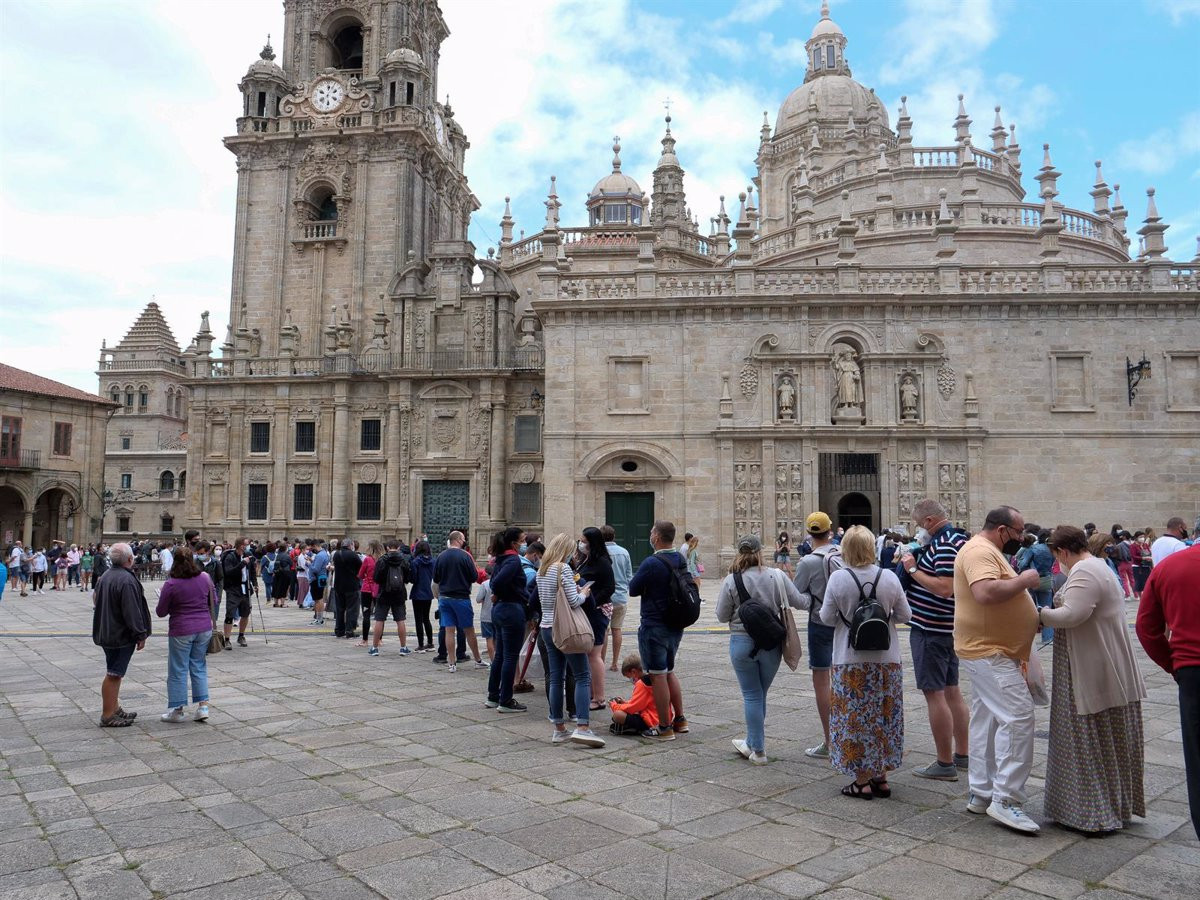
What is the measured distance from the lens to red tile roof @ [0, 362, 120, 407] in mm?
35438

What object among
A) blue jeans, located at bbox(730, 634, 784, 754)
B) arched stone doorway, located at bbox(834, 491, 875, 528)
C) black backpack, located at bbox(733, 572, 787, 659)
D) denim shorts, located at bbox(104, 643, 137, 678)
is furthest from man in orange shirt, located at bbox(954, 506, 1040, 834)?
arched stone doorway, located at bbox(834, 491, 875, 528)

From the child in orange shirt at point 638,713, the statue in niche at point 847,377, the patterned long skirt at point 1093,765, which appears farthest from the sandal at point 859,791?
the statue in niche at point 847,377

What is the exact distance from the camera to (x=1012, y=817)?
486cm

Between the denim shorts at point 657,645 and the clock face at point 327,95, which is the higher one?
the clock face at point 327,95

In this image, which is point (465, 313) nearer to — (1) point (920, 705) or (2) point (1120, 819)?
(1) point (920, 705)

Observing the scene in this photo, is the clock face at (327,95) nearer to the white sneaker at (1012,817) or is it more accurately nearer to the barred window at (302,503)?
the barred window at (302,503)

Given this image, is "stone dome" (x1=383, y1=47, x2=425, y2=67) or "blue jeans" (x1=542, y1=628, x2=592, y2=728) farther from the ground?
"stone dome" (x1=383, y1=47, x2=425, y2=67)

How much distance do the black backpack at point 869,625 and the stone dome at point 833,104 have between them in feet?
138

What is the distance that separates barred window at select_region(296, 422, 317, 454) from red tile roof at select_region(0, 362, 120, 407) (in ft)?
40.3

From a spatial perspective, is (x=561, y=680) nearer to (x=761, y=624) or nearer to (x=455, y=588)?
(x=761, y=624)

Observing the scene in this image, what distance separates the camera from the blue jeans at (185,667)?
25.2 feet

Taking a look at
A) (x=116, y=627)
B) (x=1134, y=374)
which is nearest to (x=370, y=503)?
(x=116, y=627)

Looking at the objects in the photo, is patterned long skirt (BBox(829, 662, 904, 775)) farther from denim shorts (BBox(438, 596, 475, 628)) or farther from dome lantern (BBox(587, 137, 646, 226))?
dome lantern (BBox(587, 137, 646, 226))

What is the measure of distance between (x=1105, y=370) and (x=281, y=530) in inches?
1147
